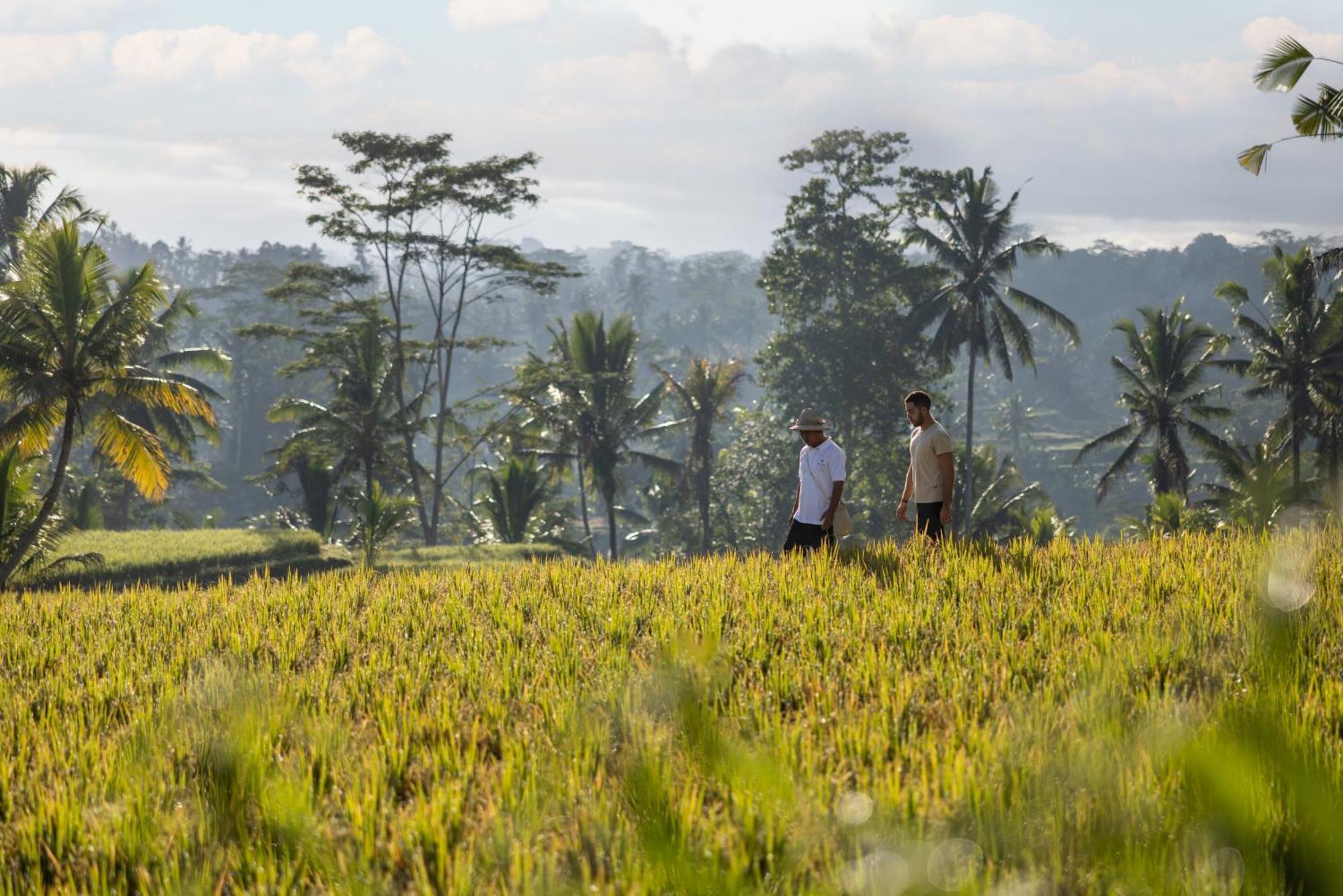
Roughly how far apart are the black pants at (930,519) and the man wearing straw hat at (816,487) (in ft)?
2.22

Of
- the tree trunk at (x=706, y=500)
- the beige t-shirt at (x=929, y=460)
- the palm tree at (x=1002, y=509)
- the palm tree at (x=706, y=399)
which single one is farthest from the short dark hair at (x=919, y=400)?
the tree trunk at (x=706, y=500)

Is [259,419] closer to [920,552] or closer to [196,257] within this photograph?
[196,257]

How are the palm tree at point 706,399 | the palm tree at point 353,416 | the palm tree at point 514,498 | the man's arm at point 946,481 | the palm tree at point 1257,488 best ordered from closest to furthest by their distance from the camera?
the man's arm at point 946,481
the palm tree at point 1257,488
the palm tree at point 353,416
the palm tree at point 514,498
the palm tree at point 706,399

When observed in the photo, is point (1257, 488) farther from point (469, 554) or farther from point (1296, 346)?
point (469, 554)

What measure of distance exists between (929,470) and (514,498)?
83.0 ft

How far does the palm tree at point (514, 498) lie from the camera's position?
33.4 metres

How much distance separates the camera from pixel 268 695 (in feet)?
16.8

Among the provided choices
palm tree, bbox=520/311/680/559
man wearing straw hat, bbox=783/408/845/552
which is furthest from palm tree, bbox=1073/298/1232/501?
man wearing straw hat, bbox=783/408/845/552

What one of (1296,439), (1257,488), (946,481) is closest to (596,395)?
(1257,488)

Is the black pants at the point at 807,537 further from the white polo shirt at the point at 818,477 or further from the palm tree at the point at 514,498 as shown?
the palm tree at the point at 514,498

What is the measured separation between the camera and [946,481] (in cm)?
898

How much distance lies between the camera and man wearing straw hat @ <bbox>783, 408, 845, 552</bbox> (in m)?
9.08

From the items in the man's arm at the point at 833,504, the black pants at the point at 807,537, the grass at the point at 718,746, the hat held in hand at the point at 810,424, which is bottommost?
the grass at the point at 718,746

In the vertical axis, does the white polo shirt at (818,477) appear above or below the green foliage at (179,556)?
above
